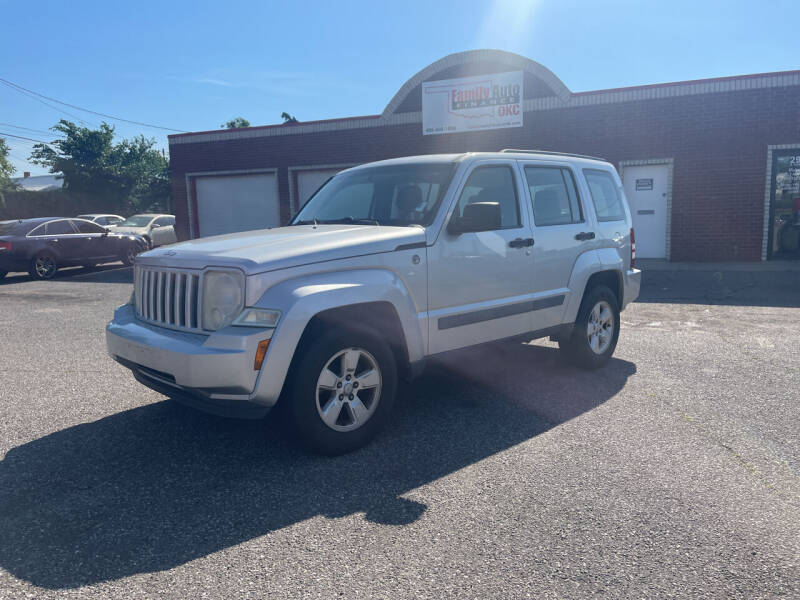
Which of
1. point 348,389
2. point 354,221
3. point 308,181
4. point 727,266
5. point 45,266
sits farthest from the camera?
point 308,181

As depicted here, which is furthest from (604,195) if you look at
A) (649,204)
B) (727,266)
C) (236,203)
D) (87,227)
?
(236,203)

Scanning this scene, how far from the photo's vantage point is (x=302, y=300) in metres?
3.63

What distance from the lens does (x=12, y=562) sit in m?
2.79

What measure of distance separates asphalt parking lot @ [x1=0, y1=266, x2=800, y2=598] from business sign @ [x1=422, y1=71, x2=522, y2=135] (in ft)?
40.7

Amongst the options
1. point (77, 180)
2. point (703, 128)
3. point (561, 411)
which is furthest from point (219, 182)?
point (77, 180)

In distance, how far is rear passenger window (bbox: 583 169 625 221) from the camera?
20.0ft

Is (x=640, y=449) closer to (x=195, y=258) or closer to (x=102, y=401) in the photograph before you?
(x=195, y=258)

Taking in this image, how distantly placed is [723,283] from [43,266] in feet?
50.0

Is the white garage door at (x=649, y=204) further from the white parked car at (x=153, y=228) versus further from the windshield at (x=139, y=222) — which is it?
the windshield at (x=139, y=222)

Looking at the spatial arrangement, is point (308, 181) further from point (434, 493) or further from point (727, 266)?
point (434, 493)

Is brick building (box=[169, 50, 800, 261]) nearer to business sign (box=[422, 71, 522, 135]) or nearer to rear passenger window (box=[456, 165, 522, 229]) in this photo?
business sign (box=[422, 71, 522, 135])

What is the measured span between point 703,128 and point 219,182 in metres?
14.5

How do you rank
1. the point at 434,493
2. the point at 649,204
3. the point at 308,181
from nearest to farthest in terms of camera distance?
the point at 434,493, the point at 649,204, the point at 308,181

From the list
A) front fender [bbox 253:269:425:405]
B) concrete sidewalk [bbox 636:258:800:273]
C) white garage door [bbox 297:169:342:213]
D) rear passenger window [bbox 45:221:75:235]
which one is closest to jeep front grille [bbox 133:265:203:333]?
front fender [bbox 253:269:425:405]
